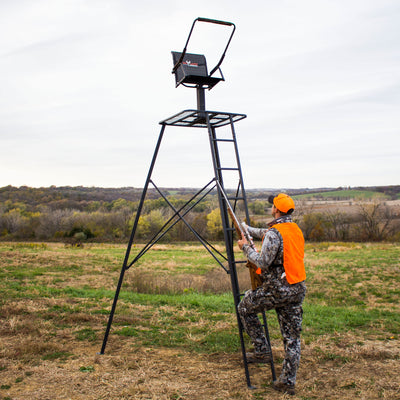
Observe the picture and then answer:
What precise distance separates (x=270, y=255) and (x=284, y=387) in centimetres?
175

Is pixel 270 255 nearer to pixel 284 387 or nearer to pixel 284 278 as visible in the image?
pixel 284 278

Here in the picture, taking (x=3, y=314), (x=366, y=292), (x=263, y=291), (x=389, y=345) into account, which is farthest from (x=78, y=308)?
(x=366, y=292)

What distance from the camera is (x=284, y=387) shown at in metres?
4.46

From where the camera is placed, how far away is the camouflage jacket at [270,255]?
163 inches

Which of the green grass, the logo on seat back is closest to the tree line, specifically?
the green grass

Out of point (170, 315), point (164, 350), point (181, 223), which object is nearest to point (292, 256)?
point (164, 350)

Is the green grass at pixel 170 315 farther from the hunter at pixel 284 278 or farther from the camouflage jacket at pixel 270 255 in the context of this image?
the camouflage jacket at pixel 270 255

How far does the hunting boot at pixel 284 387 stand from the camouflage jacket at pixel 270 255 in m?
1.38

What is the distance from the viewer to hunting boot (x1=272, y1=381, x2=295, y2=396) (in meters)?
4.39

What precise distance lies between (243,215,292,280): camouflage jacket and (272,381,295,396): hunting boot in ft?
4.52

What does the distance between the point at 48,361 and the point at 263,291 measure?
11.7 feet

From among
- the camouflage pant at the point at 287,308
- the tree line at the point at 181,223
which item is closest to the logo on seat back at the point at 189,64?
the camouflage pant at the point at 287,308

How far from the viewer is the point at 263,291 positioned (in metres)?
4.38

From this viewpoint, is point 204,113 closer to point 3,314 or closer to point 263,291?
point 263,291
